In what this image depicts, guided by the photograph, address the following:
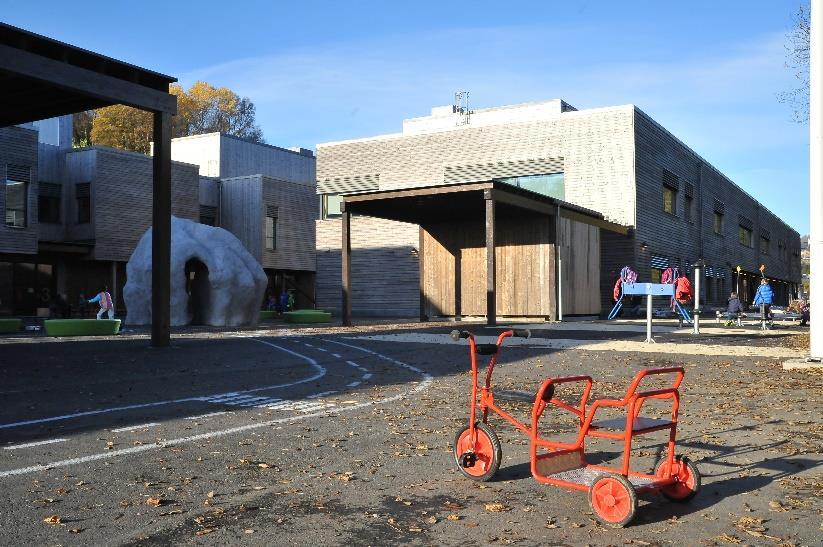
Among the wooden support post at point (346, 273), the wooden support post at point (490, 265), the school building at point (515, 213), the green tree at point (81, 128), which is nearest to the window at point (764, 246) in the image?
the school building at point (515, 213)

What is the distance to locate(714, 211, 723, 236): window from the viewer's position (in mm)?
47756

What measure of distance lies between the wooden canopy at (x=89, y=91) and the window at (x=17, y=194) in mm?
19643

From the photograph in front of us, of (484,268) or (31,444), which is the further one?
(484,268)

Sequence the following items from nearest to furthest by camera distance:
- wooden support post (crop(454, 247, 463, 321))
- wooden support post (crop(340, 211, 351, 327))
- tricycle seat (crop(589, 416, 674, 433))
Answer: tricycle seat (crop(589, 416, 674, 433)) < wooden support post (crop(340, 211, 351, 327)) < wooden support post (crop(454, 247, 463, 321))

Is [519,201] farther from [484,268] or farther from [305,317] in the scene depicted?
[305,317]

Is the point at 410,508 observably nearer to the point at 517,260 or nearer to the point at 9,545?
the point at 9,545

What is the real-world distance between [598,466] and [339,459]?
7.06ft

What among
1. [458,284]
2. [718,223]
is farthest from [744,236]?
[458,284]

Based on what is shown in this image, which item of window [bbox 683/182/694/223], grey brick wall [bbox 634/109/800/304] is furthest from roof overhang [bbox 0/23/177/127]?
window [bbox 683/182/694/223]

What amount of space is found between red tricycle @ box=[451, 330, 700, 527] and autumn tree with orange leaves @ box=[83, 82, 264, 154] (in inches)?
2352

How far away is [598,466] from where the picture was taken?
538 centimetres

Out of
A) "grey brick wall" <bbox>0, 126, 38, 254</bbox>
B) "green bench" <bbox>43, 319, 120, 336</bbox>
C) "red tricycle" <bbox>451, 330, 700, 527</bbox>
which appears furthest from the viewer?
"grey brick wall" <bbox>0, 126, 38, 254</bbox>

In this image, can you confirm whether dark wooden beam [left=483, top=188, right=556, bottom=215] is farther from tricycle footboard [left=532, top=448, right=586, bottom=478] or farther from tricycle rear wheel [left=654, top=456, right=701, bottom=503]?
tricycle rear wheel [left=654, top=456, right=701, bottom=503]

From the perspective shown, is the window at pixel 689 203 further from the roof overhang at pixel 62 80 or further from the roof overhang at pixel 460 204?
the roof overhang at pixel 62 80
